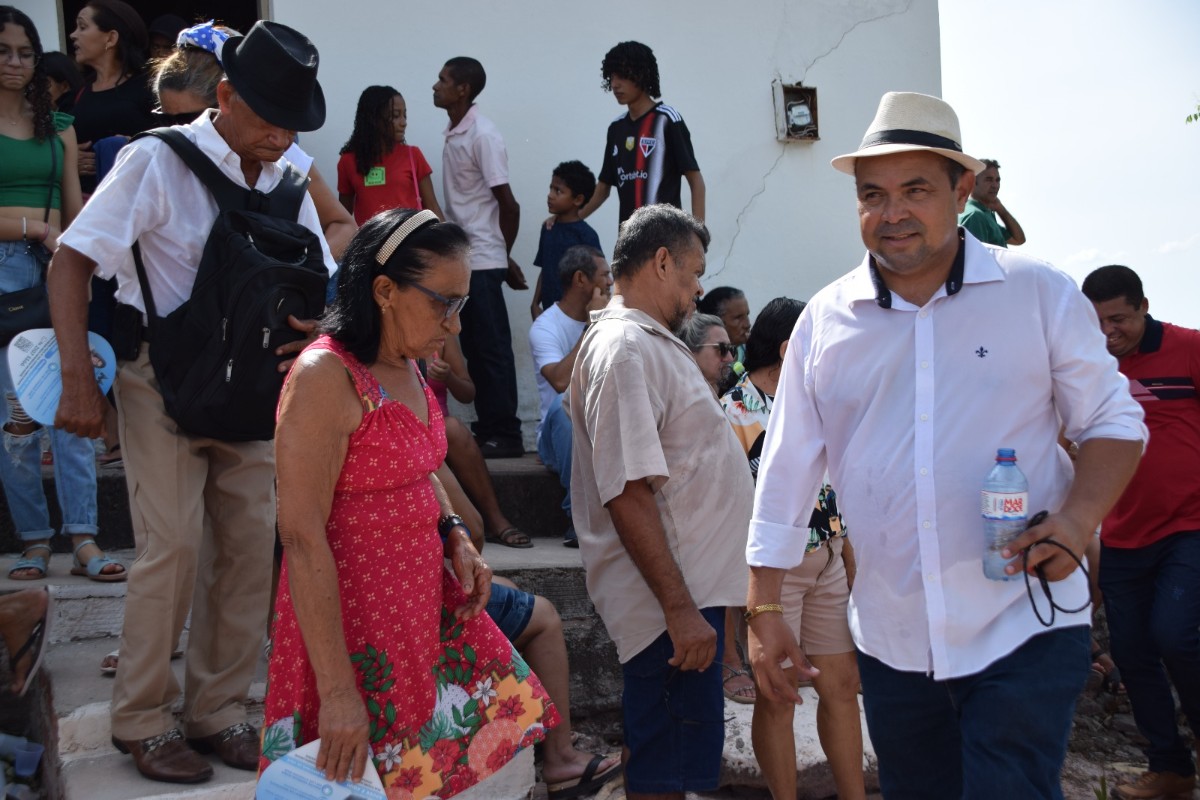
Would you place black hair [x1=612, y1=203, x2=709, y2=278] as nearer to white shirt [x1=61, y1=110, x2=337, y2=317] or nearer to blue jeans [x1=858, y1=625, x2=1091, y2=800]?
white shirt [x1=61, y1=110, x2=337, y2=317]

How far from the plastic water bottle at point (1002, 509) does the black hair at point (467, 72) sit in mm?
5025

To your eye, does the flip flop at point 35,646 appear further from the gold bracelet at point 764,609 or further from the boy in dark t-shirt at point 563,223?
the boy in dark t-shirt at point 563,223

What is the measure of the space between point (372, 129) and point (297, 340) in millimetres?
3315

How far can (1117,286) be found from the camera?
5355 millimetres

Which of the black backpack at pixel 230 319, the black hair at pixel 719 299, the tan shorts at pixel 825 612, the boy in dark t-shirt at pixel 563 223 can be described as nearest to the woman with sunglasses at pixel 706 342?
the tan shorts at pixel 825 612

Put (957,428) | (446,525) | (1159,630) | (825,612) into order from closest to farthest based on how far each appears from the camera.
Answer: (957,428) → (446,525) → (825,612) → (1159,630)

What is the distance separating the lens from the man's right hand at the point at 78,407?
326 centimetres

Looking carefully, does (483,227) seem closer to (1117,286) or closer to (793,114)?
(793,114)

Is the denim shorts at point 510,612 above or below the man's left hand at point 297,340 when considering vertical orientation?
below

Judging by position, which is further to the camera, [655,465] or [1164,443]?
[1164,443]

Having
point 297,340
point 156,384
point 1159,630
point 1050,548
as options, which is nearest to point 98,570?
point 156,384

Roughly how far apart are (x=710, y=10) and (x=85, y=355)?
5.70 metres

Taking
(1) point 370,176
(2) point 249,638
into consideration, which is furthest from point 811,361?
(1) point 370,176

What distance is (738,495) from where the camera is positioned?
354cm
